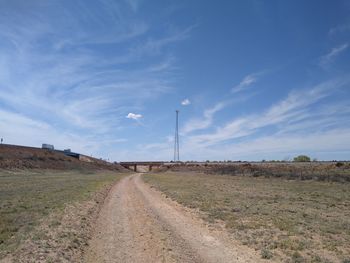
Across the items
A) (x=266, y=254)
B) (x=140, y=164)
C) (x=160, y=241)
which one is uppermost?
(x=140, y=164)

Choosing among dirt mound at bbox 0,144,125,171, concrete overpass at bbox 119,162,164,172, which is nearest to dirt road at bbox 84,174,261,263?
dirt mound at bbox 0,144,125,171

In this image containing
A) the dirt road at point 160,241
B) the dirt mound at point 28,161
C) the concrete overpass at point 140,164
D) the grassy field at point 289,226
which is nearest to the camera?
the dirt road at point 160,241

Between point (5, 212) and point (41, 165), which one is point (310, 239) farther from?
point (41, 165)

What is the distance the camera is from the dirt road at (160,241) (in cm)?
1030

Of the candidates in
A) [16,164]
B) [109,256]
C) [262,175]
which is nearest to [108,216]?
[109,256]

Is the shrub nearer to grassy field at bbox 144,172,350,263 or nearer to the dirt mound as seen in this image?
grassy field at bbox 144,172,350,263

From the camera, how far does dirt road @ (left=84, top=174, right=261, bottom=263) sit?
10.3m

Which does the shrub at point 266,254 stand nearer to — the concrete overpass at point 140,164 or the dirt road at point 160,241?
the dirt road at point 160,241

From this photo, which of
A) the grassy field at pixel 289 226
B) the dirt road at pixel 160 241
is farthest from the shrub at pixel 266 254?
the dirt road at pixel 160 241

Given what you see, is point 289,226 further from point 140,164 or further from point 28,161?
point 140,164

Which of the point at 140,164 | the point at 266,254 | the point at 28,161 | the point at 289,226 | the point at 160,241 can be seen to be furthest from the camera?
the point at 140,164

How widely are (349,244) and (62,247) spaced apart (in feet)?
29.0

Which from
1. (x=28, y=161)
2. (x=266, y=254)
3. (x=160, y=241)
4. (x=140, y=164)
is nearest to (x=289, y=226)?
(x=266, y=254)

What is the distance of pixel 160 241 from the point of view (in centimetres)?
1223
